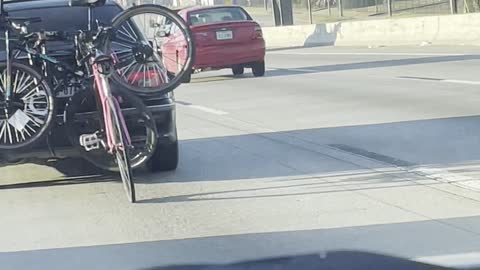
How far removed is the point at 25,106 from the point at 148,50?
1262mm

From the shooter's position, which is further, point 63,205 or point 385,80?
point 385,80

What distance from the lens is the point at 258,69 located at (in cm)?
2128

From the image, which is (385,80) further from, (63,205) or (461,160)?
(63,205)

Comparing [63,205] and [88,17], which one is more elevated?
[88,17]

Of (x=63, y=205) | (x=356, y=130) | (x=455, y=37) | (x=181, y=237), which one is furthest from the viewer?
(x=455, y=37)

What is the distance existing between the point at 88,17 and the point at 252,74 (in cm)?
1350

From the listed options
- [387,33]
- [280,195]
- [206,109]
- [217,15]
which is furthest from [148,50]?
[387,33]

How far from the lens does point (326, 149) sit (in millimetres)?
10070

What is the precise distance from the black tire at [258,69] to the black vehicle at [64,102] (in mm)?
11999

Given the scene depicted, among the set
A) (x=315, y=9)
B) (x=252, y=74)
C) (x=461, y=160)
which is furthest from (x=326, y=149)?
(x=315, y=9)

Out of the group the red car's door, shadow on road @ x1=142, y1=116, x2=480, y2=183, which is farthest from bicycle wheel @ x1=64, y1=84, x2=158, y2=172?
shadow on road @ x1=142, y1=116, x2=480, y2=183

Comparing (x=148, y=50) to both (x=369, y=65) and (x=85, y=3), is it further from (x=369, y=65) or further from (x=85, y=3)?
(x=369, y=65)

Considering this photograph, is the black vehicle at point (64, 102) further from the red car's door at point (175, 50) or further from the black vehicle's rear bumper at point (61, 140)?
the red car's door at point (175, 50)

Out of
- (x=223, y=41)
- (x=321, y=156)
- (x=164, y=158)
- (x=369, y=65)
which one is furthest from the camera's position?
(x=369, y=65)
